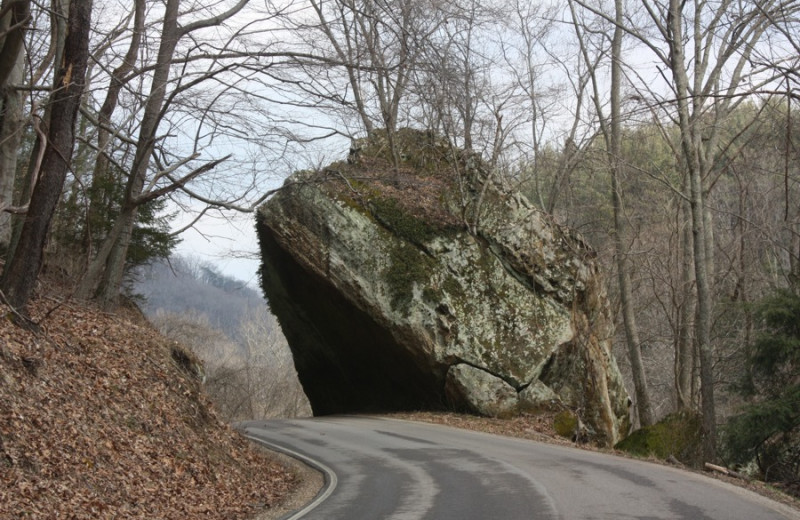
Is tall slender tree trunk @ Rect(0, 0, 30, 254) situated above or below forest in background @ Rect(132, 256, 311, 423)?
above

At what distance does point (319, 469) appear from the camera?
12.4 meters

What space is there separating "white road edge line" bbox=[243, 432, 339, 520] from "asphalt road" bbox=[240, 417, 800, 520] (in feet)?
0.08

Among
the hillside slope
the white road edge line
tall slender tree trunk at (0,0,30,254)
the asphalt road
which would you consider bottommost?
the white road edge line

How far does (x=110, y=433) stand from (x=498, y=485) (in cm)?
519

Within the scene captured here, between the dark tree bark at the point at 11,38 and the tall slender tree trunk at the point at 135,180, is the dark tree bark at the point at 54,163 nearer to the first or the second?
the dark tree bark at the point at 11,38

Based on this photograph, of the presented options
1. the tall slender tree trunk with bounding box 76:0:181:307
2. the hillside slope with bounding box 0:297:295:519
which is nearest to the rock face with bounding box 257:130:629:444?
the tall slender tree trunk with bounding box 76:0:181:307

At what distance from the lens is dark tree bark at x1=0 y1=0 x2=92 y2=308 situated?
10023mm

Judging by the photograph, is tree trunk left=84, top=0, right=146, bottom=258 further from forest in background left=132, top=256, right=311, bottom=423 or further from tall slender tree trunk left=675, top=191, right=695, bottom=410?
tall slender tree trunk left=675, top=191, right=695, bottom=410

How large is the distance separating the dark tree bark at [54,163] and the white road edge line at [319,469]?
4.99m

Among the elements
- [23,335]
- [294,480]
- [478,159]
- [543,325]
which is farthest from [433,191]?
[23,335]

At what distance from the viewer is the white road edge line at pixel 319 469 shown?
28.9 feet

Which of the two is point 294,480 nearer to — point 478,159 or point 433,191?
point 433,191

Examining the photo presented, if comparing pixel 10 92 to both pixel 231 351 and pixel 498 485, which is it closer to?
pixel 498 485

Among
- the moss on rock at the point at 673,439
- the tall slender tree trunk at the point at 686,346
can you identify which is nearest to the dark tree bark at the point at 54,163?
the moss on rock at the point at 673,439
